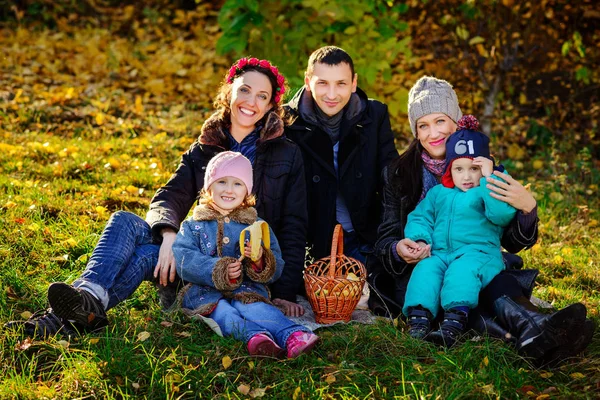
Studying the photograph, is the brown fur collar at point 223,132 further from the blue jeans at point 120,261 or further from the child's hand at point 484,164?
the child's hand at point 484,164

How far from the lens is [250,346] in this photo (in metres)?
3.39

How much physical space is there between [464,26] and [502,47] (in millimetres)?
540

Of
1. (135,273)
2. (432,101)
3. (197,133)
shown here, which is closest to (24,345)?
(135,273)

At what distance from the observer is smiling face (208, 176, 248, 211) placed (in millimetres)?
3752

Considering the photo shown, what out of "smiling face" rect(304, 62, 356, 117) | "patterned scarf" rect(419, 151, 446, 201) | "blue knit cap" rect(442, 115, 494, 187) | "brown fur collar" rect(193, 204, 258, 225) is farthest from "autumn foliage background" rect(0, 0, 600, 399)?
"smiling face" rect(304, 62, 356, 117)

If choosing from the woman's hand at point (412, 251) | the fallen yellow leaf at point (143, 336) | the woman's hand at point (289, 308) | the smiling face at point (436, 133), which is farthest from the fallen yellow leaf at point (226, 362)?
the smiling face at point (436, 133)

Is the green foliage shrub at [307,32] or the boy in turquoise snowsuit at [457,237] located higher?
the green foliage shrub at [307,32]

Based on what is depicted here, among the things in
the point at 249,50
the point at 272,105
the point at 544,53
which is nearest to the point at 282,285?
the point at 272,105

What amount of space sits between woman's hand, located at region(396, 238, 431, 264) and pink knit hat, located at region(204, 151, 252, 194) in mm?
766

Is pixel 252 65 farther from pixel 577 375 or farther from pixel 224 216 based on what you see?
pixel 577 375

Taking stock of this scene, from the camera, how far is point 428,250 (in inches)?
149

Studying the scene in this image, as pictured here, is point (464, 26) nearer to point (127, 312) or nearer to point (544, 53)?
point (544, 53)

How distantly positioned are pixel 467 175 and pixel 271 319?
1120 mm

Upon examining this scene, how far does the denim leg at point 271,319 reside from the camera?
3492mm
